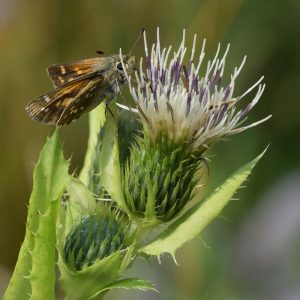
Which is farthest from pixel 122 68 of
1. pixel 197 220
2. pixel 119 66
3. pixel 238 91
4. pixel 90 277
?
pixel 238 91

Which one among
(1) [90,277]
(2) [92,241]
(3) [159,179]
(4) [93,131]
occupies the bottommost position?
(1) [90,277]

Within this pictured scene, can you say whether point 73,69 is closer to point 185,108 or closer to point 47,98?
point 47,98

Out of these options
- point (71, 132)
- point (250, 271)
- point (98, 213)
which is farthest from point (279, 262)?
point (98, 213)

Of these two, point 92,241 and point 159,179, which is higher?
point 159,179

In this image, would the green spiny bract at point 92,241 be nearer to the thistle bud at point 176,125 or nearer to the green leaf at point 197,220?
the green leaf at point 197,220

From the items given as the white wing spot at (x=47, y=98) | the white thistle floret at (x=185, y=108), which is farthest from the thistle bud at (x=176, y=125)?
the white wing spot at (x=47, y=98)

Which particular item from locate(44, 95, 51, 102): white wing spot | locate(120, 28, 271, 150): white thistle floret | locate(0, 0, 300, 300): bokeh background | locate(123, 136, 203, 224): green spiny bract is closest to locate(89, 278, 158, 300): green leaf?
locate(123, 136, 203, 224): green spiny bract

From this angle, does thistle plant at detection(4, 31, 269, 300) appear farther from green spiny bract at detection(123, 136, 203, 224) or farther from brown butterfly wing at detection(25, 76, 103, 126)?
brown butterfly wing at detection(25, 76, 103, 126)
